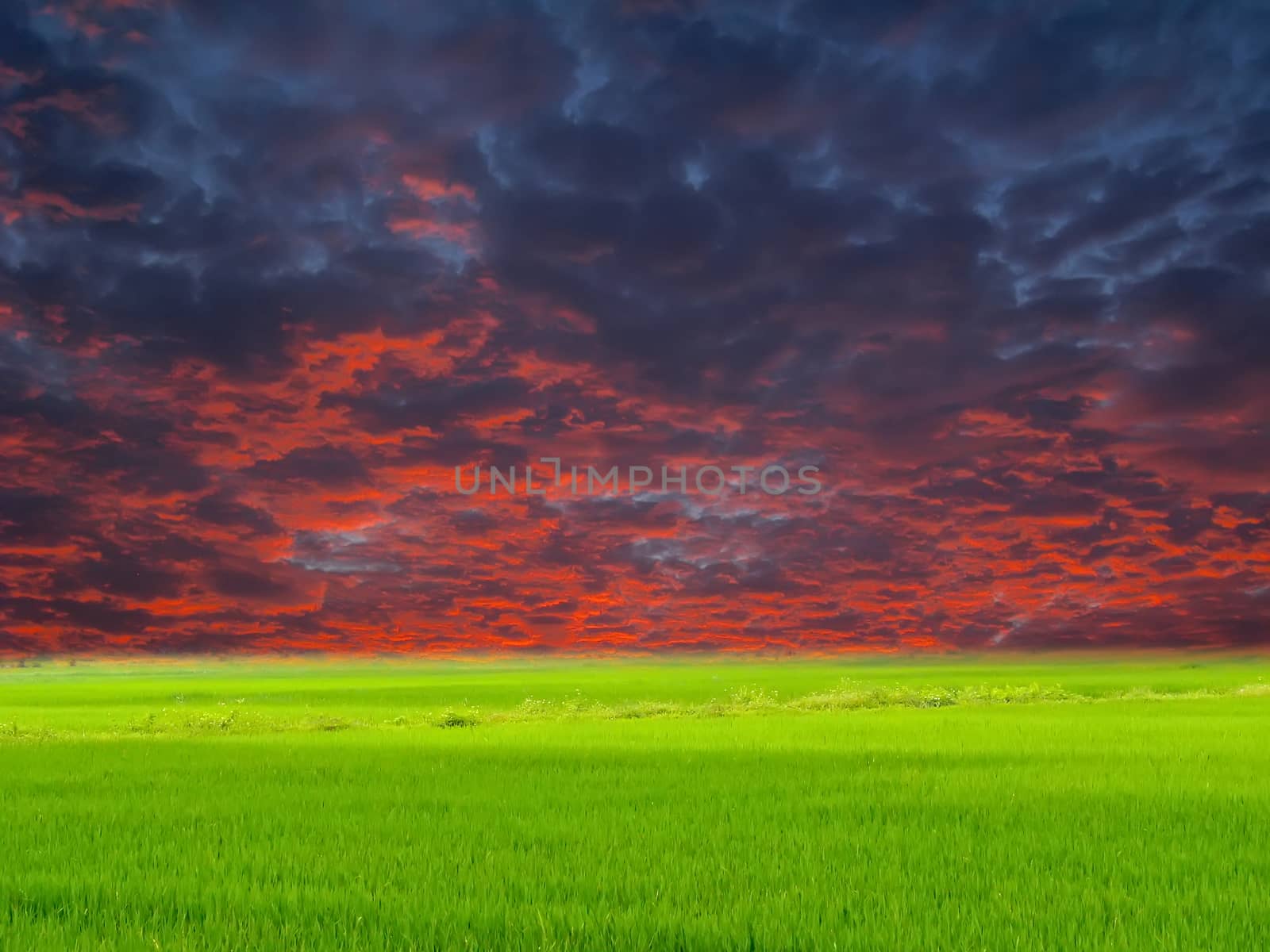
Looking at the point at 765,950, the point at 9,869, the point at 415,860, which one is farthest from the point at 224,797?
the point at 765,950

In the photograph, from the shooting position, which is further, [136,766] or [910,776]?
[136,766]

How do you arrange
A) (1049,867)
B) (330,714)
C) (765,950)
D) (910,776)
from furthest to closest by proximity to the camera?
(330,714) → (910,776) → (1049,867) → (765,950)

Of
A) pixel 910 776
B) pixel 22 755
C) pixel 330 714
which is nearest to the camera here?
pixel 910 776

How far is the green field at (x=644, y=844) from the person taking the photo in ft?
22.0

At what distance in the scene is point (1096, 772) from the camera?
52.7 ft

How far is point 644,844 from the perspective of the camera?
32.3 ft

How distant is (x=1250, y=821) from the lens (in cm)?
1118

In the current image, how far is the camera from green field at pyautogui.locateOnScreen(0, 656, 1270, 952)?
Answer: 6715 mm

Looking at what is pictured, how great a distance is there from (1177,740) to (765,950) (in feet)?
68.9

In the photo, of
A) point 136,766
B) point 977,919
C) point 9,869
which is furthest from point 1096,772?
point 136,766

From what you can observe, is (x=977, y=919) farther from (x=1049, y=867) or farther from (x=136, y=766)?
(x=136, y=766)

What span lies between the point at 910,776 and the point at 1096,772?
3.47 metres

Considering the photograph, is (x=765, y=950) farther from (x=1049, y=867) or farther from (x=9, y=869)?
(x=9, y=869)

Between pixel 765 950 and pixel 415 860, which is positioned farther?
pixel 415 860
